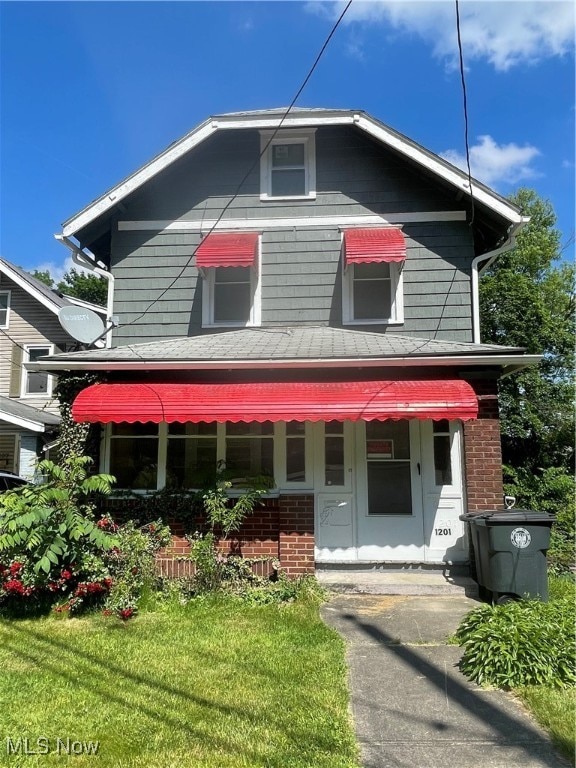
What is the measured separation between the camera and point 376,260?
28.8 feet

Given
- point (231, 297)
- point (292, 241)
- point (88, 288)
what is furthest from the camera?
point (88, 288)

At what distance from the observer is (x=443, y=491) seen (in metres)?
7.71

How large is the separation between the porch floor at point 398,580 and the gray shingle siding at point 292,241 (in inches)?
158

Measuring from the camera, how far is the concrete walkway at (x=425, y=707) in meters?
3.42

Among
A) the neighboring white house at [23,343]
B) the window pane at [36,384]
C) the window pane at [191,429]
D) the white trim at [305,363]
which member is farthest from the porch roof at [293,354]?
the window pane at [36,384]

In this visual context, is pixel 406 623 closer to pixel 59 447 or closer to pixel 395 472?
pixel 395 472

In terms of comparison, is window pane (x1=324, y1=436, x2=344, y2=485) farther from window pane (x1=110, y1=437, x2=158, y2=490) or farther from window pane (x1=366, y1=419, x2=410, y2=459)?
window pane (x1=110, y1=437, x2=158, y2=490)

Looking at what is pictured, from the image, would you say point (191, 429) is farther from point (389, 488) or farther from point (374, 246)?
point (374, 246)

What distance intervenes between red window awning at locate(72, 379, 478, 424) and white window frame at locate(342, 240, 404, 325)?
2287 millimetres

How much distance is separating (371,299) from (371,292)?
0.13 metres

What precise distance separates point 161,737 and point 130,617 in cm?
273

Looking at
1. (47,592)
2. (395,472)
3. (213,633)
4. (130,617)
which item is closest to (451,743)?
(213,633)

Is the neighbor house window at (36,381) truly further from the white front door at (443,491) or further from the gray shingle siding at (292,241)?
the white front door at (443,491)

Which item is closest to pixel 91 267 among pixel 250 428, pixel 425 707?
pixel 250 428
